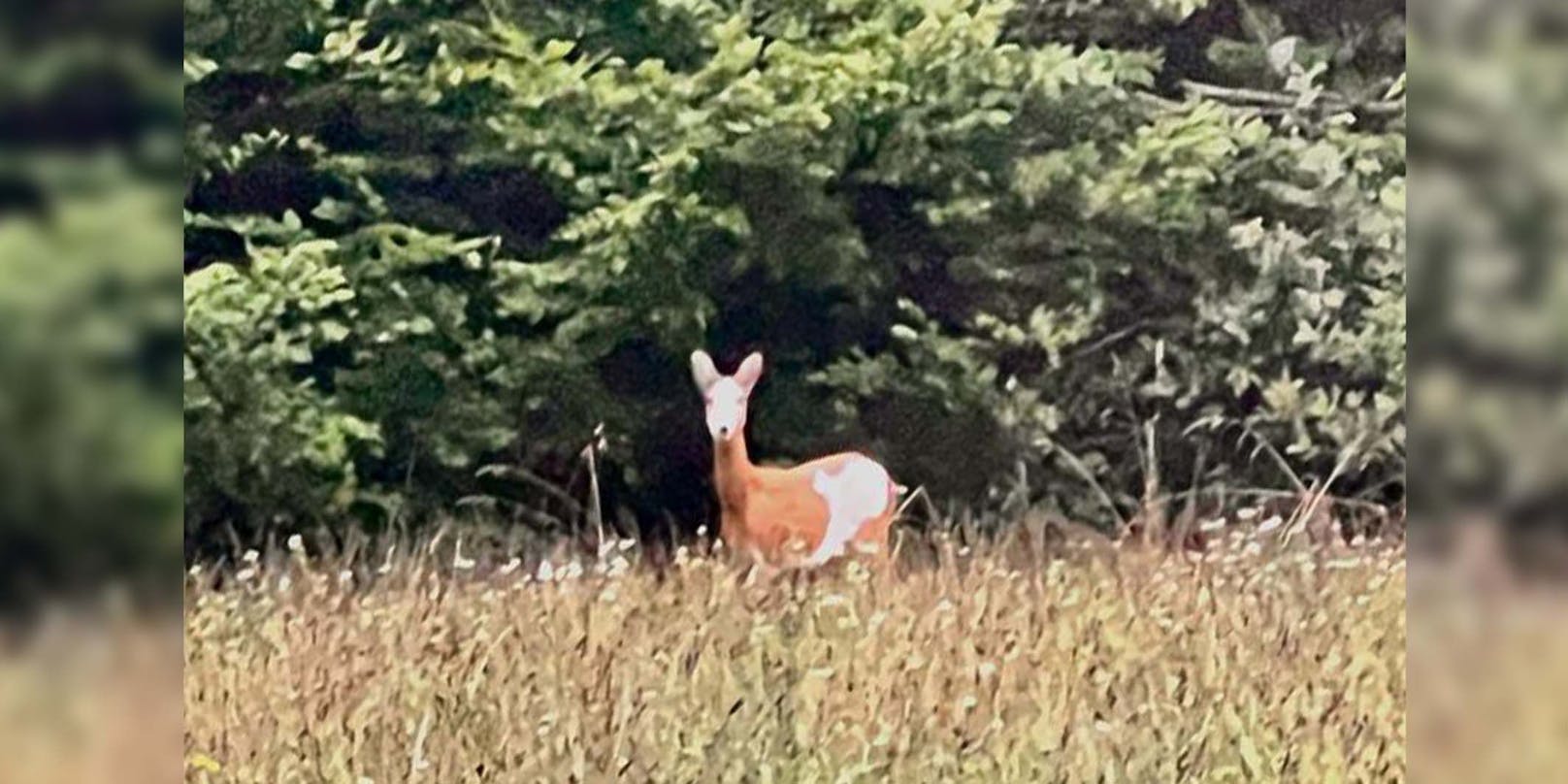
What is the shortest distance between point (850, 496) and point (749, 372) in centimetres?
39

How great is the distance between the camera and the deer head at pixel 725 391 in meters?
4.15

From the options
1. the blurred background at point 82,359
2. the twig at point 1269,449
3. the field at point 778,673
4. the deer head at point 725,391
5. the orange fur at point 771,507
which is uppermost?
the blurred background at point 82,359

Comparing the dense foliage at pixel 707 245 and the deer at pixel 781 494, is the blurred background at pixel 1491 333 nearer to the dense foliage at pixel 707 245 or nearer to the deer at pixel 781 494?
the dense foliage at pixel 707 245

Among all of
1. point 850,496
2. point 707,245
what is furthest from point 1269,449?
point 707,245

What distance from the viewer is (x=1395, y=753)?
4188mm

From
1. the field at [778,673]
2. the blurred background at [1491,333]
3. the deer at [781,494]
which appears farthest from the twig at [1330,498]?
the blurred background at [1491,333]

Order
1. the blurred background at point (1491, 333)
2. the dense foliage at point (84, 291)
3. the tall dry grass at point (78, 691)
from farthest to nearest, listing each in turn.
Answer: the blurred background at point (1491, 333), the tall dry grass at point (78, 691), the dense foliage at point (84, 291)

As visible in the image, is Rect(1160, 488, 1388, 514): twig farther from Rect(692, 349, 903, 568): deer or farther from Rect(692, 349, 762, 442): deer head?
Rect(692, 349, 762, 442): deer head

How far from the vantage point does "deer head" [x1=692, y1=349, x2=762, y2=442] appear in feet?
13.6

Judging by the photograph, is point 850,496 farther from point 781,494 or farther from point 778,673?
point 778,673

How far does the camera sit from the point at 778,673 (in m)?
4.16

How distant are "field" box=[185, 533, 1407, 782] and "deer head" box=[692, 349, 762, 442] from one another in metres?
0.32

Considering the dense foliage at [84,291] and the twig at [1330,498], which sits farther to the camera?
the twig at [1330,498]

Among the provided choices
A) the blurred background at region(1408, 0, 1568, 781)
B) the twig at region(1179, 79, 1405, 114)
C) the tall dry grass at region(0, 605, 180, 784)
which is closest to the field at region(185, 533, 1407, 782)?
the blurred background at region(1408, 0, 1568, 781)
